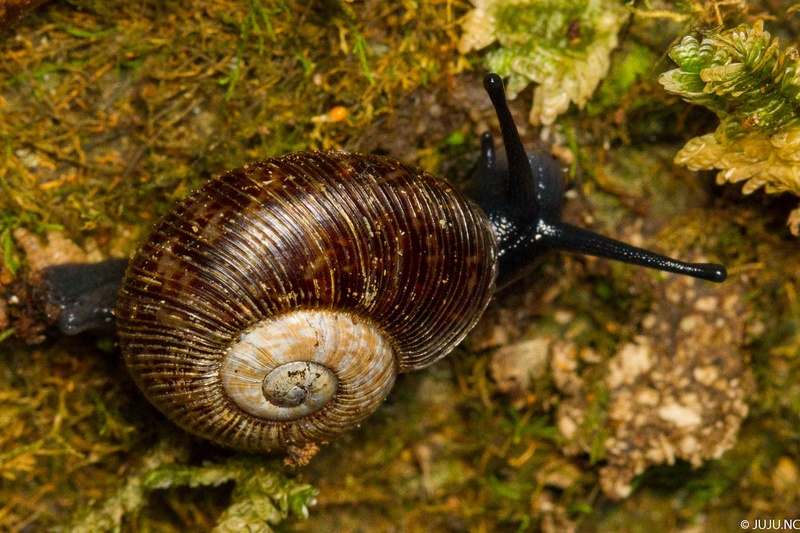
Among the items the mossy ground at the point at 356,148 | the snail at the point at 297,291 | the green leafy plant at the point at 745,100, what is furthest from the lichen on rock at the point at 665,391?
the snail at the point at 297,291

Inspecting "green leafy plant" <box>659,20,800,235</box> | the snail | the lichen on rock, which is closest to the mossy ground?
the lichen on rock

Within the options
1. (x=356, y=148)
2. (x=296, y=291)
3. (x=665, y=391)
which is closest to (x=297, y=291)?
(x=296, y=291)

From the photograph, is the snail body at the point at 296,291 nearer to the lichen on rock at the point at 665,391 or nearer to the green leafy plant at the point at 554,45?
the green leafy plant at the point at 554,45

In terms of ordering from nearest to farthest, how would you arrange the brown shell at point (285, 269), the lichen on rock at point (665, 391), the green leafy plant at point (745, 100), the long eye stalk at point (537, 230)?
the brown shell at point (285, 269) < the green leafy plant at point (745, 100) < the long eye stalk at point (537, 230) < the lichen on rock at point (665, 391)

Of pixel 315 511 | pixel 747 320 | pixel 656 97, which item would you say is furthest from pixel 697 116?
pixel 315 511

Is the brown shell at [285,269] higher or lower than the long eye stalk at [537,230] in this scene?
higher

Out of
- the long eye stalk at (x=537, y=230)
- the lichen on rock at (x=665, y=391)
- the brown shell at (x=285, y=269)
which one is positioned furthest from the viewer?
the lichen on rock at (x=665, y=391)

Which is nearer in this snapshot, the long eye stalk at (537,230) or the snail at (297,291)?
the snail at (297,291)

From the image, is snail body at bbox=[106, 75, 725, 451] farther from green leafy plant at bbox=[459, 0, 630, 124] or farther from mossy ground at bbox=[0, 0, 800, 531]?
mossy ground at bbox=[0, 0, 800, 531]
